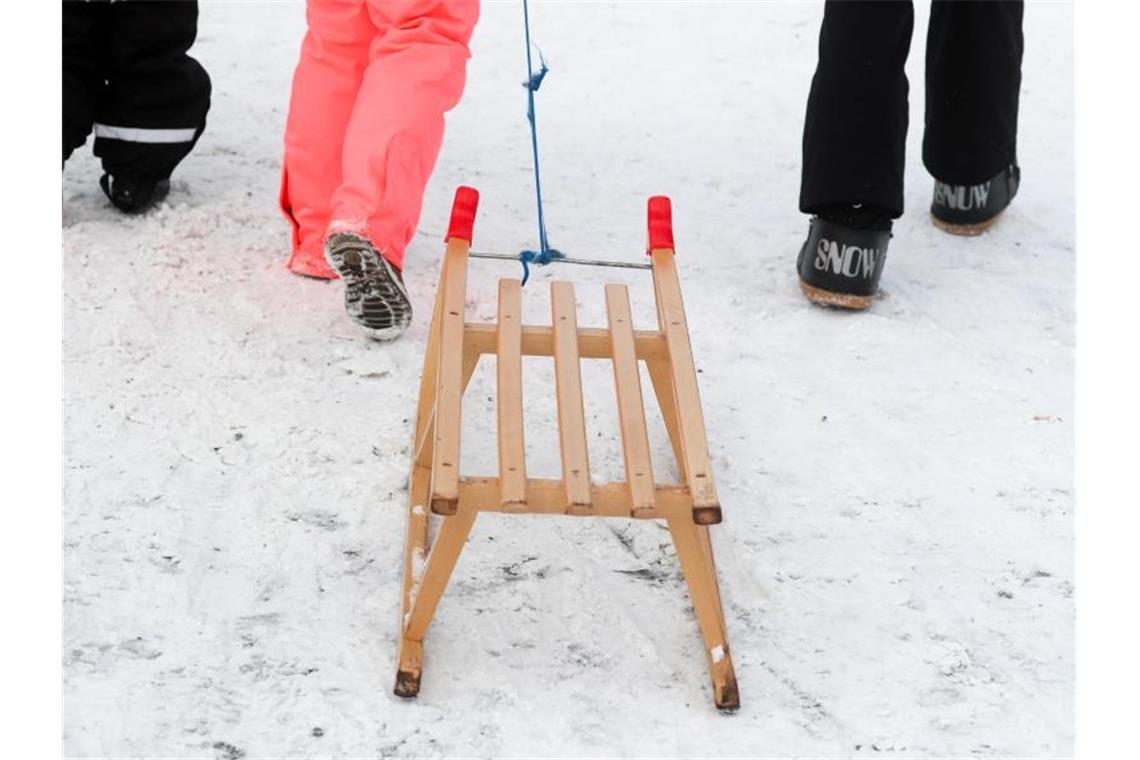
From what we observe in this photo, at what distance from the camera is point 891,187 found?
301 centimetres

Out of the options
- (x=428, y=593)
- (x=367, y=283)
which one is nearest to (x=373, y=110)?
(x=367, y=283)

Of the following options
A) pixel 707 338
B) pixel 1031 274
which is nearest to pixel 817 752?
pixel 707 338

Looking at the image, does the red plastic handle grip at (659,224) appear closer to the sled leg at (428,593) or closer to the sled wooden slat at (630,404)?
the sled wooden slat at (630,404)

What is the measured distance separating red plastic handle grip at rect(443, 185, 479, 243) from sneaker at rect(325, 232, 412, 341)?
361 millimetres

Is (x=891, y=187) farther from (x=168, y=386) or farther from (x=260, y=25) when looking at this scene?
(x=260, y=25)

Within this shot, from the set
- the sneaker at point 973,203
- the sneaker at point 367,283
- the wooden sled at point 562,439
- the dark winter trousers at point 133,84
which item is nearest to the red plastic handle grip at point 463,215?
the wooden sled at point 562,439

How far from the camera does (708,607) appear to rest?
1.95 metres

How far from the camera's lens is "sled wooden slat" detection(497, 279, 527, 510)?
73.7 inches

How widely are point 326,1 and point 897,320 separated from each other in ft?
4.33

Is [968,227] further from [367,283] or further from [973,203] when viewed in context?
[367,283]

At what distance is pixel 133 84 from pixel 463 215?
1.12 m

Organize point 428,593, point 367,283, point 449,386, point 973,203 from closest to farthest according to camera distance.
→ point 428,593 < point 449,386 < point 367,283 < point 973,203

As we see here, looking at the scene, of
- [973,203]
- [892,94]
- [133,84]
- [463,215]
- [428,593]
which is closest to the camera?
[428,593]

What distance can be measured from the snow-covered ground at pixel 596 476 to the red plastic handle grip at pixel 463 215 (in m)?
0.39
